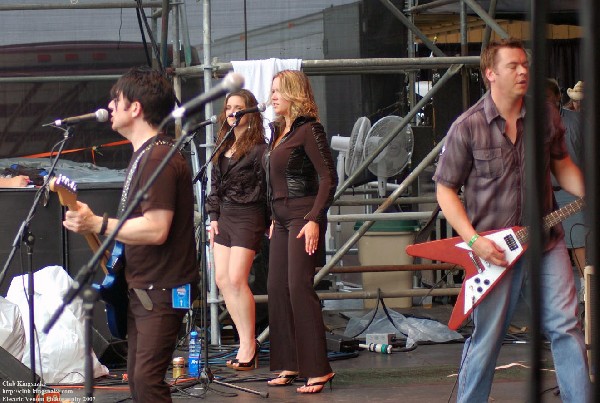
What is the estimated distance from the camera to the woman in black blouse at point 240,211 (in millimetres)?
7117

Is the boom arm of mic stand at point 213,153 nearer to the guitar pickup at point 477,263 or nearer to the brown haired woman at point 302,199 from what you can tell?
the brown haired woman at point 302,199

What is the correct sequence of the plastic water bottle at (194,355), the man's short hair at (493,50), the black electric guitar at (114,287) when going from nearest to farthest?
the black electric guitar at (114,287) < the man's short hair at (493,50) < the plastic water bottle at (194,355)

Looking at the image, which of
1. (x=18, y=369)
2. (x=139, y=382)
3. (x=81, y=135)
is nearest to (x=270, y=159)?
(x=18, y=369)

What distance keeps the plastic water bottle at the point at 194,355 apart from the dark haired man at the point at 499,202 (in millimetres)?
2557

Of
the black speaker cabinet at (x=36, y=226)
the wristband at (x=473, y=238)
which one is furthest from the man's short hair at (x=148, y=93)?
the black speaker cabinet at (x=36, y=226)

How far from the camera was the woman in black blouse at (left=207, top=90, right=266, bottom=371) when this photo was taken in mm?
7117

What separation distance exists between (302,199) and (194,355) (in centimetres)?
142

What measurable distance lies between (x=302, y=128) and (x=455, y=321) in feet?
6.74

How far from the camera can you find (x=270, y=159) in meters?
6.59

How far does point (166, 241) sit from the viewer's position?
429 cm

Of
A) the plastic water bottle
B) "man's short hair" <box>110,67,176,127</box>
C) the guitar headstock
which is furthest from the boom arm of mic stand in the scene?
the guitar headstock

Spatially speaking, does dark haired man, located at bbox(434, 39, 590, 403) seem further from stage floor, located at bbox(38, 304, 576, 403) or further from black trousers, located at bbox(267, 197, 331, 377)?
black trousers, located at bbox(267, 197, 331, 377)

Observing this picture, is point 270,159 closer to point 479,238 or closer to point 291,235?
point 291,235

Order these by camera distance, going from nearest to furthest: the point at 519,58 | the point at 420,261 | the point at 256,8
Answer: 1. the point at 519,58
2. the point at 256,8
3. the point at 420,261
